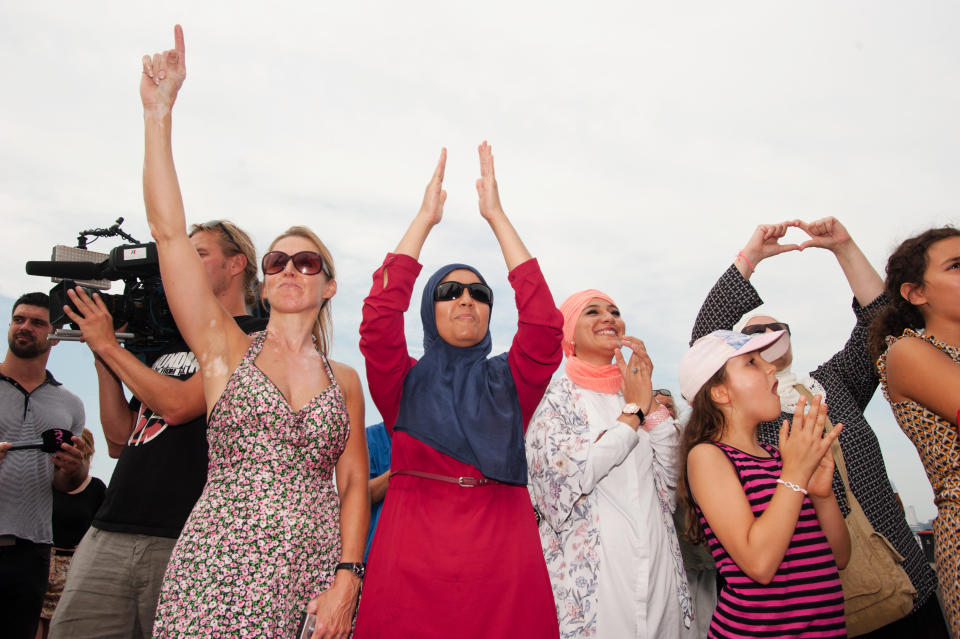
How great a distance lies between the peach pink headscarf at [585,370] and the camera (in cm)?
370

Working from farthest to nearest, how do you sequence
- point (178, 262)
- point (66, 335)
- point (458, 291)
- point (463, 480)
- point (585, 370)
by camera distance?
point (585, 370) → point (458, 291) → point (66, 335) → point (463, 480) → point (178, 262)

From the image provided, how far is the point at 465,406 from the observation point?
2805mm

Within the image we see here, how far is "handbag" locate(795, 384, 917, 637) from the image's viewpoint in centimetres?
312

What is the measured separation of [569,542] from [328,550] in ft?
4.15

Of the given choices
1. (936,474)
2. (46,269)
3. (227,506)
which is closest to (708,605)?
(936,474)

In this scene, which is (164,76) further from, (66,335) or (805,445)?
(805,445)

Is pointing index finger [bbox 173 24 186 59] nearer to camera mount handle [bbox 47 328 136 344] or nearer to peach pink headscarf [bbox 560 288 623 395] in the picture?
camera mount handle [bbox 47 328 136 344]

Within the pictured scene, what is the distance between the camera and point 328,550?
7.83 ft

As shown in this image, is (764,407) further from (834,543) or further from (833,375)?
(833,375)

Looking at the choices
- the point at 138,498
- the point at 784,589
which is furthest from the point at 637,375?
the point at 138,498

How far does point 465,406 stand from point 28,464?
3.57 metres

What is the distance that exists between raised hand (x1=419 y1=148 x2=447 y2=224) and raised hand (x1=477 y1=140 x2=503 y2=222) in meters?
0.19

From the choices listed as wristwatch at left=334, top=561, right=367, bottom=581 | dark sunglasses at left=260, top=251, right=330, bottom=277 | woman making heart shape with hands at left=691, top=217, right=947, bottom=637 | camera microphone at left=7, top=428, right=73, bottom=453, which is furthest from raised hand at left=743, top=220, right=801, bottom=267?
camera microphone at left=7, top=428, right=73, bottom=453

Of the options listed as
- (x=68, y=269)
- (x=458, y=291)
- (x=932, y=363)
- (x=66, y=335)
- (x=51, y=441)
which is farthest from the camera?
(x=51, y=441)
